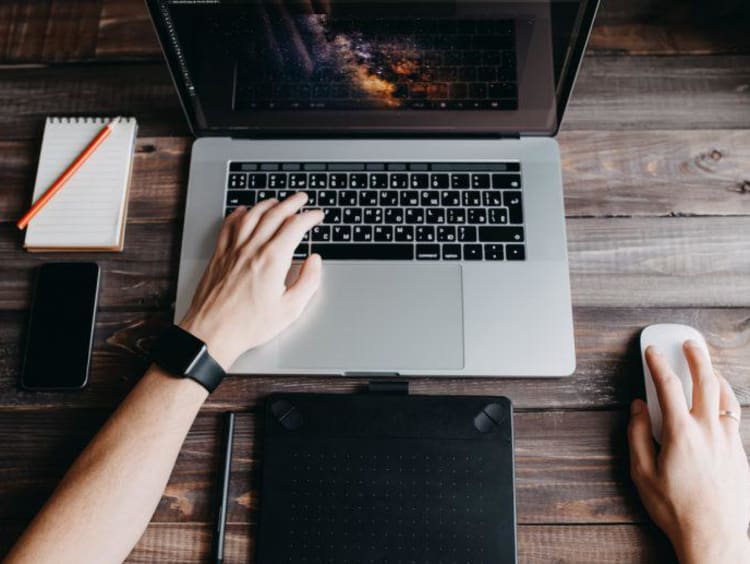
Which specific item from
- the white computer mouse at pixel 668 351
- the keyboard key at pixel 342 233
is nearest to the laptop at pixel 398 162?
the keyboard key at pixel 342 233

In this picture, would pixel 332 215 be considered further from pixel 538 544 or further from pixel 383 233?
pixel 538 544

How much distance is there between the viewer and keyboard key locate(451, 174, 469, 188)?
0.87 m

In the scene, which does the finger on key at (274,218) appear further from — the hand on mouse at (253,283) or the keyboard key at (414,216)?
the keyboard key at (414,216)

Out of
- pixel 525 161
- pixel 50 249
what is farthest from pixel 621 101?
pixel 50 249

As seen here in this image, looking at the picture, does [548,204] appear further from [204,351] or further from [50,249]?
[50,249]

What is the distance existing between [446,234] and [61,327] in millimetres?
549

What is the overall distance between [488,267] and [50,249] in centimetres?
63

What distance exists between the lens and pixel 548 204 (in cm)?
87

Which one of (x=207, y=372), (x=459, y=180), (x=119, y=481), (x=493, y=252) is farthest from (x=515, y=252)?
(x=119, y=481)

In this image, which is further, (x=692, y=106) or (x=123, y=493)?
(x=692, y=106)

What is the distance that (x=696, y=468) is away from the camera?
2.43ft

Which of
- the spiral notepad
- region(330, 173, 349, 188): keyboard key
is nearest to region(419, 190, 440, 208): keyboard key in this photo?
region(330, 173, 349, 188): keyboard key

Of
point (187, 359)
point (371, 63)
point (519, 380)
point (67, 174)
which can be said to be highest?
point (371, 63)

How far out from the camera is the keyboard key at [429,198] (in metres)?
0.87
